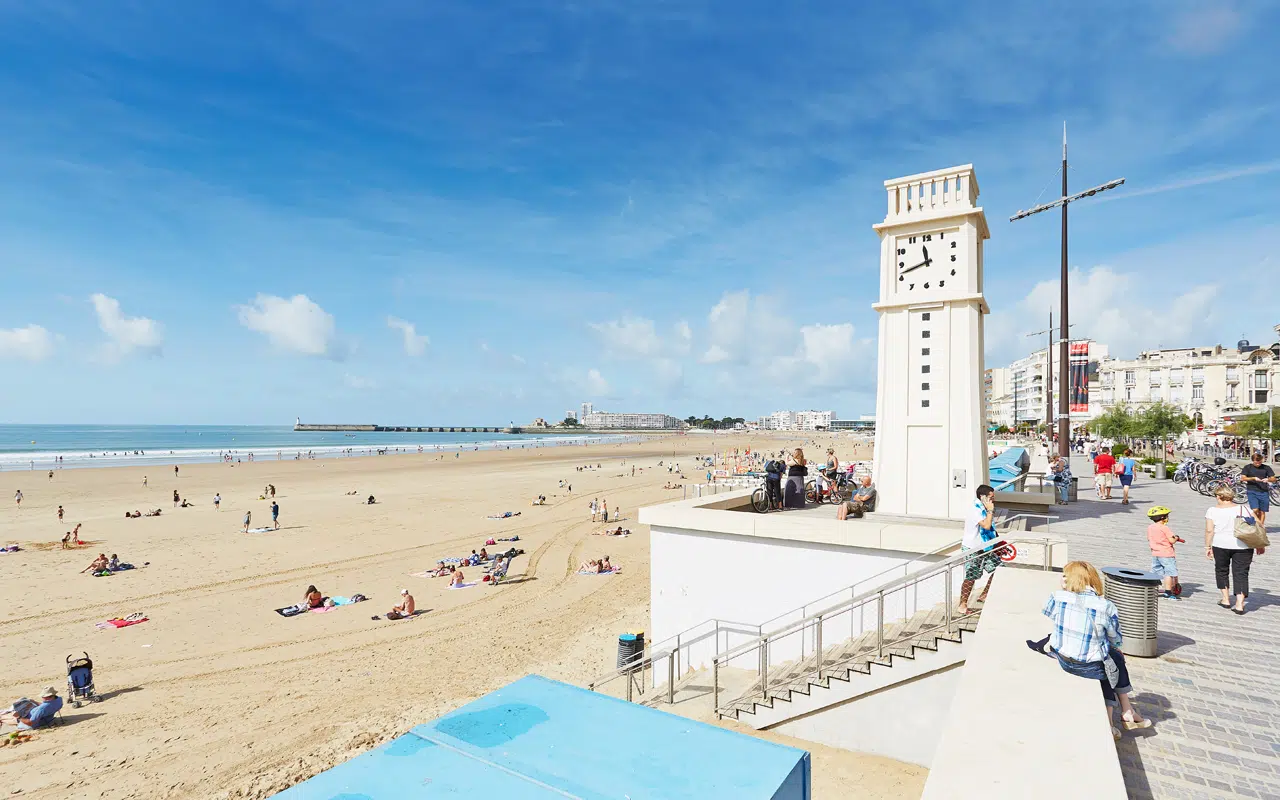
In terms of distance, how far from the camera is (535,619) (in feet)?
52.2

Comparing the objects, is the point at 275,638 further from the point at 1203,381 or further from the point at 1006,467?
the point at 1203,381

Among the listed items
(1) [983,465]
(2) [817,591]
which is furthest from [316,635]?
(1) [983,465]

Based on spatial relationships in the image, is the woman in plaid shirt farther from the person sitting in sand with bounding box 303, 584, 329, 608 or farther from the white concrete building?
the white concrete building

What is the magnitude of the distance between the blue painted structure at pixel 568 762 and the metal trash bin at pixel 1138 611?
591 cm

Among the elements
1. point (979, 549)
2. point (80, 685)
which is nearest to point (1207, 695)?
point (979, 549)

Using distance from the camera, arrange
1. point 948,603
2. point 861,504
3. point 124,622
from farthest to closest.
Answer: point 124,622
point 861,504
point 948,603

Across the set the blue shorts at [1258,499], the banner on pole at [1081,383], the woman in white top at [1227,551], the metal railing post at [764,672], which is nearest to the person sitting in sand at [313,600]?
the metal railing post at [764,672]

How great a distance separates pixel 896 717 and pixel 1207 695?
338 cm

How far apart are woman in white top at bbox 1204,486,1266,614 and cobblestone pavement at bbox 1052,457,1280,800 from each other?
27cm

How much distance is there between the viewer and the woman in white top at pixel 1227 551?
24.1ft

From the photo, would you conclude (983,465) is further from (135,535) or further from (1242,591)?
(135,535)

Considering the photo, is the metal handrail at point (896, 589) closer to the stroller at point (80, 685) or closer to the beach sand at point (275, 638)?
the beach sand at point (275, 638)

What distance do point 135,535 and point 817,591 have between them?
1213 inches

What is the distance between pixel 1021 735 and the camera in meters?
3.90
